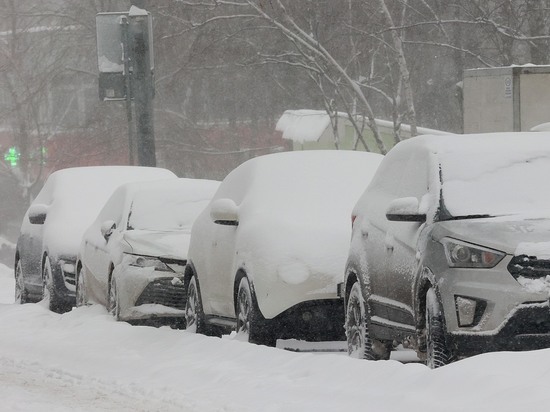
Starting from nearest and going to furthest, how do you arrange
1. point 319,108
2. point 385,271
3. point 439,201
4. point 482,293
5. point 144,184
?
point 482,293
point 439,201
point 385,271
point 144,184
point 319,108

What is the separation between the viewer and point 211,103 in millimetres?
46688

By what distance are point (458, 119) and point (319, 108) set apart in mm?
4221

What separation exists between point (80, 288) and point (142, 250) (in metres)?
2.41

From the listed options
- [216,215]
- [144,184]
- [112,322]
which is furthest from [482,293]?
[144,184]

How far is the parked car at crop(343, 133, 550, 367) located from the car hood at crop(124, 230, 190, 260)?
358 centimetres

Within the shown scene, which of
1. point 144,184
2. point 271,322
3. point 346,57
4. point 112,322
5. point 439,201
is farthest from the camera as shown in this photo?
point 346,57

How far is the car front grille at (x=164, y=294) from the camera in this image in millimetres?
14258

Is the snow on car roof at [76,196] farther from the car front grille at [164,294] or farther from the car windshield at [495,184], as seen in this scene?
the car windshield at [495,184]

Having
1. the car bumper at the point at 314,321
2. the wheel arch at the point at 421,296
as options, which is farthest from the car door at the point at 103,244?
the wheel arch at the point at 421,296

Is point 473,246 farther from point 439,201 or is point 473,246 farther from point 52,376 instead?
point 52,376

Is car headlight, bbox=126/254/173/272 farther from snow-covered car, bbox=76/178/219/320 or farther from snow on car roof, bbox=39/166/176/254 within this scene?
snow on car roof, bbox=39/166/176/254

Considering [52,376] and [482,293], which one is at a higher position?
[482,293]

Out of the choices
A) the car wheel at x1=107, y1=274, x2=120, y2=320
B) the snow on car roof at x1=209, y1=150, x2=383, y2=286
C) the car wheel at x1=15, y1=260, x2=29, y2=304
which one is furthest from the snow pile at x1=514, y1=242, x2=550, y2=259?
the car wheel at x1=15, y1=260, x2=29, y2=304

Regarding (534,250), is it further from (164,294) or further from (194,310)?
(164,294)
